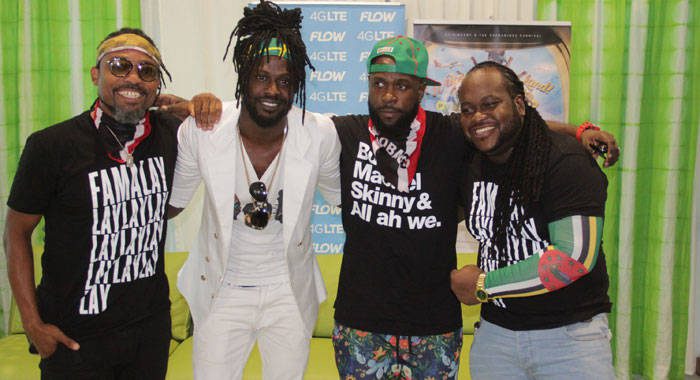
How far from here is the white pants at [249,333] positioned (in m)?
2.29

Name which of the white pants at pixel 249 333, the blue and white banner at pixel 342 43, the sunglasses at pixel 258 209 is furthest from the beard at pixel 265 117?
the blue and white banner at pixel 342 43

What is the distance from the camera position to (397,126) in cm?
229

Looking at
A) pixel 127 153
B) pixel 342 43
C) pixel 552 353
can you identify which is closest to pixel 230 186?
pixel 127 153

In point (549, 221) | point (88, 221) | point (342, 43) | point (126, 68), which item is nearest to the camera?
point (549, 221)

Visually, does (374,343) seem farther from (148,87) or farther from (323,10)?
(323,10)

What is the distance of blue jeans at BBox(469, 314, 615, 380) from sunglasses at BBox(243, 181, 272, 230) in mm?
960

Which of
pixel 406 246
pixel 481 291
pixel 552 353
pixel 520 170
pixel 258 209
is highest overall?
pixel 520 170

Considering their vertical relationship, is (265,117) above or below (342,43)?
below

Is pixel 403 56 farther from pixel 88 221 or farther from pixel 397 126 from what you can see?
pixel 88 221

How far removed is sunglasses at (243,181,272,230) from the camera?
2.28 metres

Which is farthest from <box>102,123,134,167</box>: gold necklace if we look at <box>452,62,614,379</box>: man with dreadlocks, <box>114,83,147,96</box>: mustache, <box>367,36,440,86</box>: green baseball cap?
<box>452,62,614,379</box>: man with dreadlocks

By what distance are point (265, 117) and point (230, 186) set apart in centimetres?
30

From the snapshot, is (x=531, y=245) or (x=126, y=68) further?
(x=126, y=68)

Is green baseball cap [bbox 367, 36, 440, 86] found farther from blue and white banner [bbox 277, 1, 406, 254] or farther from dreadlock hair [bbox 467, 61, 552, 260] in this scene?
blue and white banner [bbox 277, 1, 406, 254]
